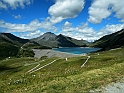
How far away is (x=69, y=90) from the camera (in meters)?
14.7

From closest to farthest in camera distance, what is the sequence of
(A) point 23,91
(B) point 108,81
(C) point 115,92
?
(C) point 115,92, (A) point 23,91, (B) point 108,81

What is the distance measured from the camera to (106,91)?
1423 centimetres

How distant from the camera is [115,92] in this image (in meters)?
14.0

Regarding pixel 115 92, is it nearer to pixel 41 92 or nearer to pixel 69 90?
pixel 69 90

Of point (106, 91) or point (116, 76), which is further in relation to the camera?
point (116, 76)

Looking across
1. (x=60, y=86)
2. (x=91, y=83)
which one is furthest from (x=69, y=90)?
(x=91, y=83)

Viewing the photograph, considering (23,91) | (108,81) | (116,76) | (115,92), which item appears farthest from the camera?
(116,76)

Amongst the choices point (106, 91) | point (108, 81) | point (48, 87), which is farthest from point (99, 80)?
point (48, 87)

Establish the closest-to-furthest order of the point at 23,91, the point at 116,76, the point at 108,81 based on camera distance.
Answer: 1. the point at 23,91
2. the point at 108,81
3. the point at 116,76

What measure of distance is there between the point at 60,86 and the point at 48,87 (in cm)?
107

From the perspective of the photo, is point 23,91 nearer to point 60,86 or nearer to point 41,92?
point 41,92

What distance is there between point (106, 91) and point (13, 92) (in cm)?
787

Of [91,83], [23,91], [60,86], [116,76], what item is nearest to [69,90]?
[60,86]

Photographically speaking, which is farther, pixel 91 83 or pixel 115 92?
pixel 91 83
